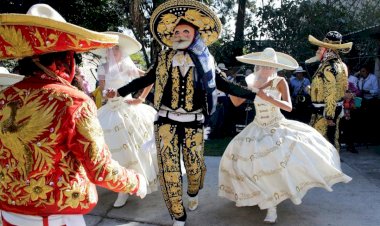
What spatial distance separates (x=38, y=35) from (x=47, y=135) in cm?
48

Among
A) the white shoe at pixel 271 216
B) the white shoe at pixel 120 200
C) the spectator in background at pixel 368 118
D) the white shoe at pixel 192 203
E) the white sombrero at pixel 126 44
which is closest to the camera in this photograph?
the white shoe at pixel 271 216

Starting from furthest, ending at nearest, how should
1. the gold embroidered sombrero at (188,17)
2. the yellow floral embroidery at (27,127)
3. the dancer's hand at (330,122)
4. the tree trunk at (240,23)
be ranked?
1. the tree trunk at (240,23)
2. the dancer's hand at (330,122)
3. the gold embroidered sombrero at (188,17)
4. the yellow floral embroidery at (27,127)

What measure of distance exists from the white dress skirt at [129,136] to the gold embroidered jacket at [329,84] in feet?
8.63

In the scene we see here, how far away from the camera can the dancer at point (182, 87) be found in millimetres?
4082

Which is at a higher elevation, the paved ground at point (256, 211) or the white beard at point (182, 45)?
the white beard at point (182, 45)

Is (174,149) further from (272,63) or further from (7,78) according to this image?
(7,78)

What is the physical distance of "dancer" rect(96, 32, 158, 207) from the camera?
477 cm

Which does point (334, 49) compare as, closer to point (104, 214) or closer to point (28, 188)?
point (104, 214)

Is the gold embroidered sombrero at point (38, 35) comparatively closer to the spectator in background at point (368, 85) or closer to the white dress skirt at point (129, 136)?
the white dress skirt at point (129, 136)

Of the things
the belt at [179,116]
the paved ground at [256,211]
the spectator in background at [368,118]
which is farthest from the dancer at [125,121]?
A: the spectator in background at [368,118]

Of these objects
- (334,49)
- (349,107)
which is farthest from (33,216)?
(349,107)

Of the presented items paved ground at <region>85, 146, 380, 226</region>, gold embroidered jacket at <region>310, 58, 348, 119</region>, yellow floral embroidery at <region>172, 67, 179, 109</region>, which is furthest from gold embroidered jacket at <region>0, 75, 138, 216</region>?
gold embroidered jacket at <region>310, 58, 348, 119</region>

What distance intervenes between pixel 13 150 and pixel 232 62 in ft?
46.6

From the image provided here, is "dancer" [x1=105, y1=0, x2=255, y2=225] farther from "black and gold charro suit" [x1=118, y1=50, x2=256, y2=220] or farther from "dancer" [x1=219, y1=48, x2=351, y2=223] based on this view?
"dancer" [x1=219, y1=48, x2=351, y2=223]
